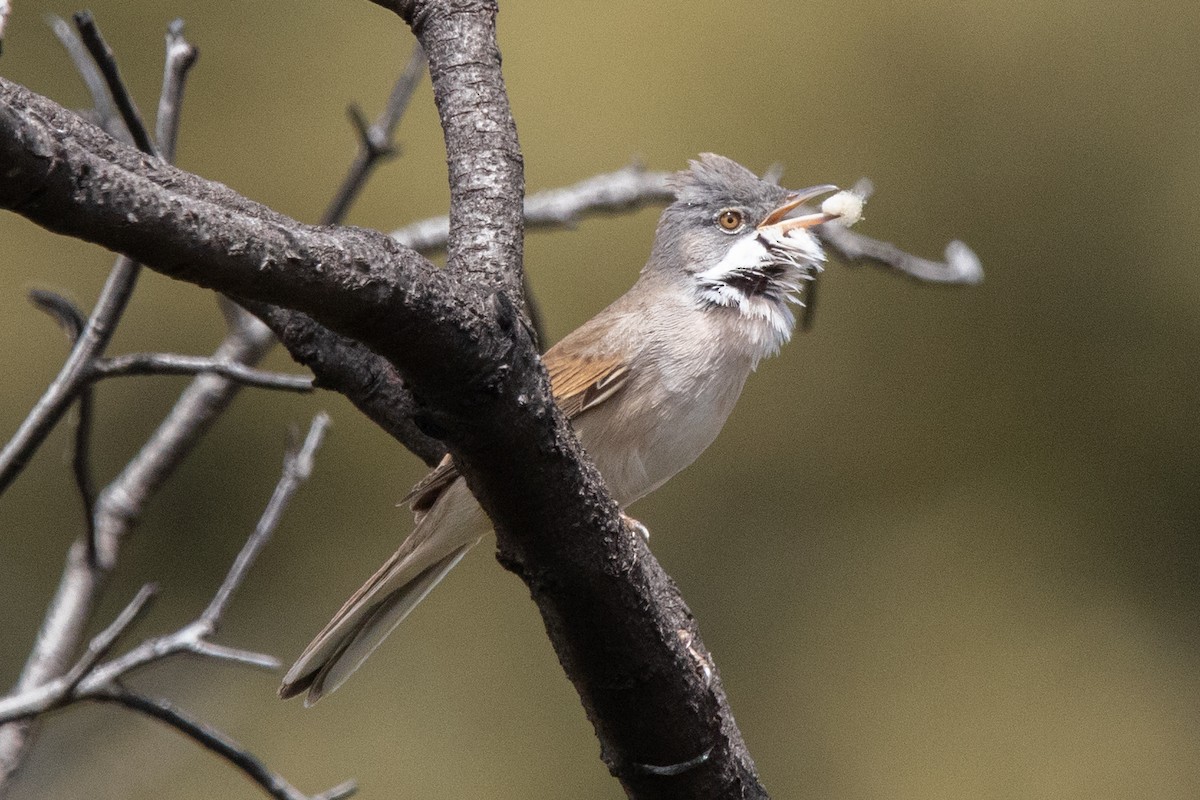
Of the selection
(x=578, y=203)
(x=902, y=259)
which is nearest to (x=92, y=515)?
(x=578, y=203)

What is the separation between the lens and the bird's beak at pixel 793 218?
3982mm

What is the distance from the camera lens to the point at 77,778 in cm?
507

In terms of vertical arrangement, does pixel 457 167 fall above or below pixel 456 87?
below

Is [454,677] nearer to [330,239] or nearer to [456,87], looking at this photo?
[456,87]

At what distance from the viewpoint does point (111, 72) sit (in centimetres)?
278

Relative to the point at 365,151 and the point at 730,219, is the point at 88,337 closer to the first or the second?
the point at 365,151

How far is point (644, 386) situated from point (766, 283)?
51 centimetres

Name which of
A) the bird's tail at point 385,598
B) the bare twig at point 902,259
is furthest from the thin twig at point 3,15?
the bare twig at point 902,259

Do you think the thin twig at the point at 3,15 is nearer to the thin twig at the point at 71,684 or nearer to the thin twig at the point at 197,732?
the thin twig at the point at 71,684

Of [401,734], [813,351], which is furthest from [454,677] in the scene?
[813,351]

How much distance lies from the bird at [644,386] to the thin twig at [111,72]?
1015 mm

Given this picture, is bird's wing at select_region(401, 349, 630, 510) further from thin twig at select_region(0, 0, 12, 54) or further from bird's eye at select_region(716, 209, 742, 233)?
thin twig at select_region(0, 0, 12, 54)

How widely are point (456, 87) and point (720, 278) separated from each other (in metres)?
1.35

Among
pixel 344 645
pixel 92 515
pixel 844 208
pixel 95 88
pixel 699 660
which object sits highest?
pixel 95 88
